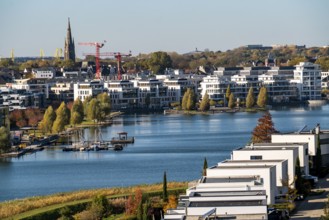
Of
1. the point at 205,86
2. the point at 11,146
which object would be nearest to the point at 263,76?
the point at 205,86

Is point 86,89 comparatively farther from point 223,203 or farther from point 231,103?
point 223,203

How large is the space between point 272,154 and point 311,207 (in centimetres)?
137

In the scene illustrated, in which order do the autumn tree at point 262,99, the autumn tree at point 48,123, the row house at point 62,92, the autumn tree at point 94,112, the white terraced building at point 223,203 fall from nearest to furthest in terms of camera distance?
1. the white terraced building at point 223,203
2. the autumn tree at point 48,123
3. the autumn tree at point 94,112
4. the autumn tree at point 262,99
5. the row house at point 62,92

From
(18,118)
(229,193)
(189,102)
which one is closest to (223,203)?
(229,193)

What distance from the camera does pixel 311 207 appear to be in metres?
8.78

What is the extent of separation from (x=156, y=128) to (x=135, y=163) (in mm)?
7236

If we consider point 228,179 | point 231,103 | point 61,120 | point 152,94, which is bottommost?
point 231,103

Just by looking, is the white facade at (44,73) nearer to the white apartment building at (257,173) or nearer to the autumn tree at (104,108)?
the autumn tree at (104,108)

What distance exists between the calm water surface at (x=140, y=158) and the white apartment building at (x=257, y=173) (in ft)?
8.56

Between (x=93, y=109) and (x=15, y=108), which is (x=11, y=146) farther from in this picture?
(x=15, y=108)

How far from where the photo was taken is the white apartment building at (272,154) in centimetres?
1002

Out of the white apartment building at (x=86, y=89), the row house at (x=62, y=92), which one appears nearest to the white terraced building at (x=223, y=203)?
the white apartment building at (x=86, y=89)

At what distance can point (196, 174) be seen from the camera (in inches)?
488

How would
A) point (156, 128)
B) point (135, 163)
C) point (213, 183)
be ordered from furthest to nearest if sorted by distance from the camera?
point (156, 128) → point (135, 163) → point (213, 183)
